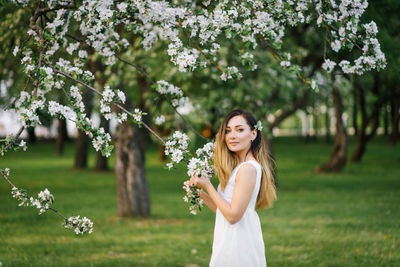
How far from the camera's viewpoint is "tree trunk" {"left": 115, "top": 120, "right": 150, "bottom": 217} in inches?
391

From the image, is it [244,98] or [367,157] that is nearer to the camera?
[244,98]

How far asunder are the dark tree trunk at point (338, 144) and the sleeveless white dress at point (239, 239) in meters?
15.8

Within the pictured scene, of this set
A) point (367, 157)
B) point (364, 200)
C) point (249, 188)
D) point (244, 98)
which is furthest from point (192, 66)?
point (367, 157)

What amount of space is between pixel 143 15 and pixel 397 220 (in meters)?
7.35

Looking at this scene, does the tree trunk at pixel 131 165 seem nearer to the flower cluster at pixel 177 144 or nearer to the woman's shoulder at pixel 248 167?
the flower cluster at pixel 177 144

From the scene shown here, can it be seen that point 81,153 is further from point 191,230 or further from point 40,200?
point 40,200

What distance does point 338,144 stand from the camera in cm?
1945

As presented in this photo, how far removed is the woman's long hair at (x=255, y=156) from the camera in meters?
3.69

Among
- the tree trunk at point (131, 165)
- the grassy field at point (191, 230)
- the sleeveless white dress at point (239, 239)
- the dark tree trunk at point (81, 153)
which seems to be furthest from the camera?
the dark tree trunk at point (81, 153)

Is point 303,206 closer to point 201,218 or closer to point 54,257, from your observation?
point 201,218

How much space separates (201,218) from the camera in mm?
10672

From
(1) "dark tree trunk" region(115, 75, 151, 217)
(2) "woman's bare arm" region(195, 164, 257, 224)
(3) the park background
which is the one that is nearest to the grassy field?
(3) the park background

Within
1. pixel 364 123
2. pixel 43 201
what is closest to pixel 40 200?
pixel 43 201

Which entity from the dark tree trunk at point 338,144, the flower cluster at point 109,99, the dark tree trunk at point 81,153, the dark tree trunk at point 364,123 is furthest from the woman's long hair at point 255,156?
the dark tree trunk at point 81,153
